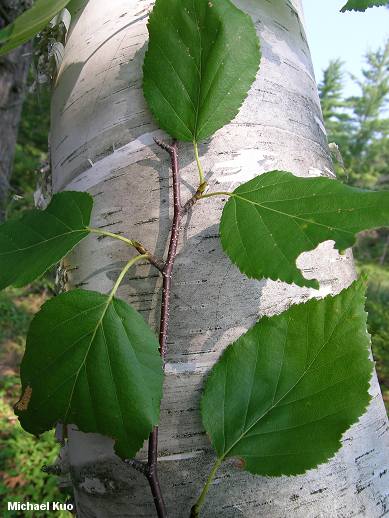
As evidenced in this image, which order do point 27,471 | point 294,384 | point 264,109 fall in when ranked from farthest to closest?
1. point 27,471
2. point 264,109
3. point 294,384

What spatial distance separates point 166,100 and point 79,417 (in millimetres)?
463

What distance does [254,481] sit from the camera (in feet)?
1.72

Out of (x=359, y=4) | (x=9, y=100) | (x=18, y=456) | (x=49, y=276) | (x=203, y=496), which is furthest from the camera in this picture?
(x=49, y=276)

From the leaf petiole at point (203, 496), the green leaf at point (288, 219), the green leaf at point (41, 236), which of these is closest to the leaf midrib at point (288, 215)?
the green leaf at point (288, 219)

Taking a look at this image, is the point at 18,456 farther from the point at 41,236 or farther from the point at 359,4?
the point at 359,4

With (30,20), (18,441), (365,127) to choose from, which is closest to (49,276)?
(18,441)

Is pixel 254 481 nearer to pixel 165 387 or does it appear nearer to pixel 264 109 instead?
pixel 165 387

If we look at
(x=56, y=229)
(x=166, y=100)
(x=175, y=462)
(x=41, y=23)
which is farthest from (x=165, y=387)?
(x=41, y=23)

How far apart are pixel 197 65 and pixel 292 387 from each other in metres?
0.47

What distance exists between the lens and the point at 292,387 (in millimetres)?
510

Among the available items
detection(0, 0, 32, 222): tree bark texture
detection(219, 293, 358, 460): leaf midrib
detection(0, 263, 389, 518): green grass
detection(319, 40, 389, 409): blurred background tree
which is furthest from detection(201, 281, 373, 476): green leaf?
detection(319, 40, 389, 409): blurred background tree

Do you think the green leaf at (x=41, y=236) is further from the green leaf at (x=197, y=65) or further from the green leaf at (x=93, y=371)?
the green leaf at (x=197, y=65)

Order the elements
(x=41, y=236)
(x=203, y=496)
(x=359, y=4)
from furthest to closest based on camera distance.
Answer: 1. (x=359, y=4)
2. (x=41, y=236)
3. (x=203, y=496)

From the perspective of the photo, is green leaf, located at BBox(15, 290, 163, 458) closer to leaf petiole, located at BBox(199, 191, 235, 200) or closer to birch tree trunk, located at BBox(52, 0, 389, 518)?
birch tree trunk, located at BBox(52, 0, 389, 518)
